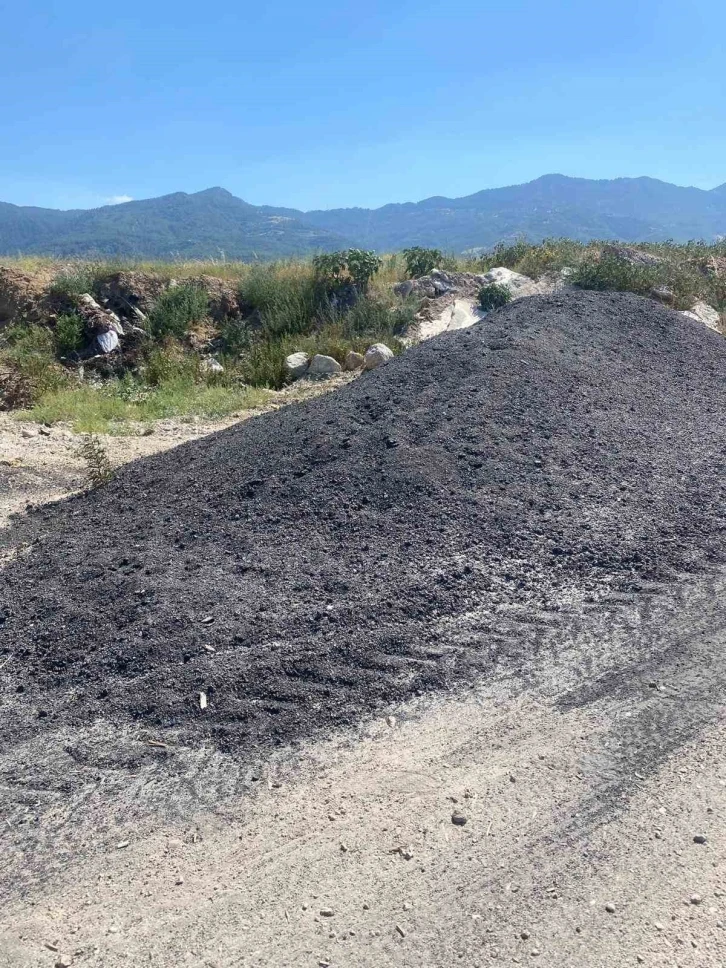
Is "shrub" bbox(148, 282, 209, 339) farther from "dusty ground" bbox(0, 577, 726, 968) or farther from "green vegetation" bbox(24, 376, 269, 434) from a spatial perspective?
"dusty ground" bbox(0, 577, 726, 968)

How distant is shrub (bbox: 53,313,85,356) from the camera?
40.1 feet

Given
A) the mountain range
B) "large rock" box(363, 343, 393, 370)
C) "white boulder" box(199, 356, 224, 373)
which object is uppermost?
the mountain range

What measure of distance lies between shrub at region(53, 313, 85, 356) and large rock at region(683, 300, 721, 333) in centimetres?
953

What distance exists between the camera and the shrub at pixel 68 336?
12.2m

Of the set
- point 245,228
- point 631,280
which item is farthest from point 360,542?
point 245,228

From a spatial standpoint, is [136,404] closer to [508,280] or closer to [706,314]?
[508,280]

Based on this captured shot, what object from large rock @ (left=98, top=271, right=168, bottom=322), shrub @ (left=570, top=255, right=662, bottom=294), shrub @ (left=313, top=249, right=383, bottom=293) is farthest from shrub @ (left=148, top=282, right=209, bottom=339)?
shrub @ (left=570, top=255, right=662, bottom=294)

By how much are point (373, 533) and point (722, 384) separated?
14.7 feet

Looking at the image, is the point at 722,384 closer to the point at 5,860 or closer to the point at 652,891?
the point at 652,891

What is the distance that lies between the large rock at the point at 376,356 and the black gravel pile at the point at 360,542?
3.38m

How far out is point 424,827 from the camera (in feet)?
9.12

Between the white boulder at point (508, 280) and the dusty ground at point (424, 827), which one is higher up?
the white boulder at point (508, 280)

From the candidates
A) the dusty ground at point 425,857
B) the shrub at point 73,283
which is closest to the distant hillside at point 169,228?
the shrub at point 73,283

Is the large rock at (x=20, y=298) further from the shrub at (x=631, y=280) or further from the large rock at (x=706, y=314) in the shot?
the large rock at (x=706, y=314)
